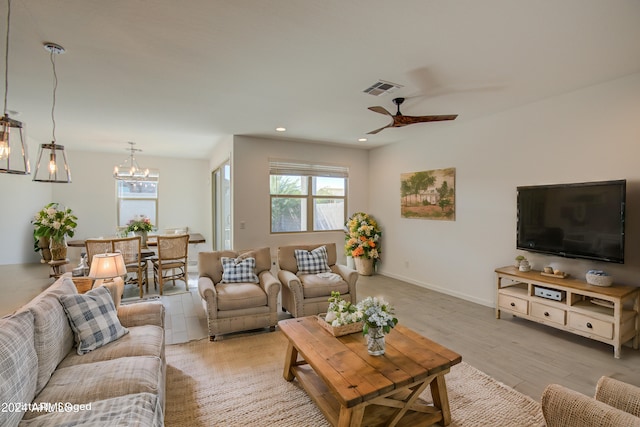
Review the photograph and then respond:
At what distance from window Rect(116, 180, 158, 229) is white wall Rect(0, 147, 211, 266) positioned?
12 centimetres

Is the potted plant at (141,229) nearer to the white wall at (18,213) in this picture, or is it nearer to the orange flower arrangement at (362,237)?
the white wall at (18,213)

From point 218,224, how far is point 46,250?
9.94 feet

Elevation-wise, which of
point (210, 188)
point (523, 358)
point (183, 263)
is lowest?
point (523, 358)

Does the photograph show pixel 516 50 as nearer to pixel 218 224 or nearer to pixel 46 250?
pixel 218 224

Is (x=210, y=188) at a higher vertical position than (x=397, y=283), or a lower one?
higher

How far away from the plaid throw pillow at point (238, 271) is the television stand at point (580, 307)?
3110 mm

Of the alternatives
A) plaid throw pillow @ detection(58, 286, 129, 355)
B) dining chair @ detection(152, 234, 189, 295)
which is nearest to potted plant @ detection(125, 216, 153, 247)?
dining chair @ detection(152, 234, 189, 295)

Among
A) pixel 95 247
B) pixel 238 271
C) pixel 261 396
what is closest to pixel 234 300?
pixel 238 271

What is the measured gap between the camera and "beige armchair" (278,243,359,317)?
365 centimetres

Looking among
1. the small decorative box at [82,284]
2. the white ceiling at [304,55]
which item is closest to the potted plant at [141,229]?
the white ceiling at [304,55]

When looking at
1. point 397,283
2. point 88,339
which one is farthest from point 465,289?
point 88,339

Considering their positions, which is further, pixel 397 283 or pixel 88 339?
pixel 397 283

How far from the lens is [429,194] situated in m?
5.16

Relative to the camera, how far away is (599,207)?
305 centimetres
